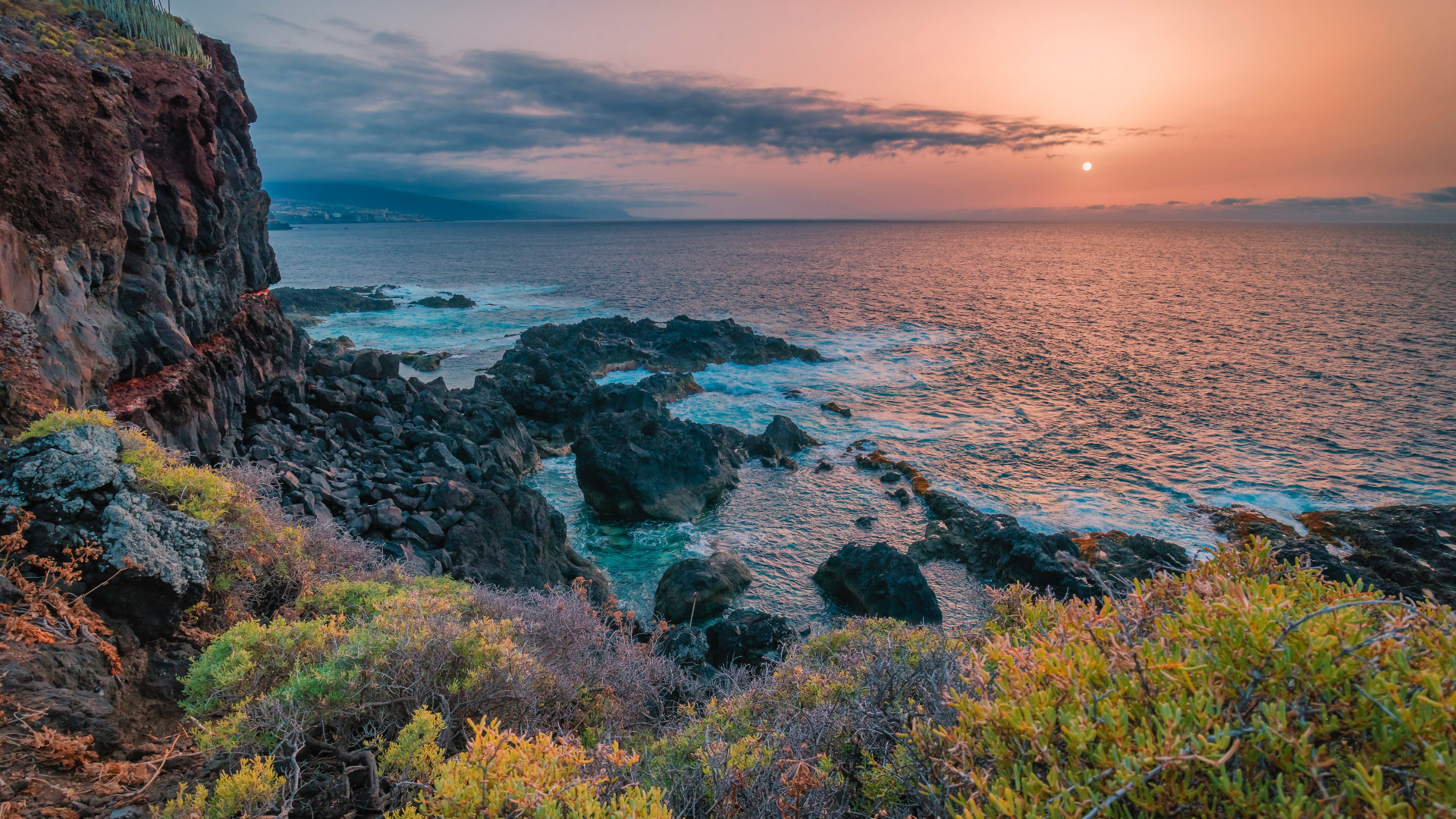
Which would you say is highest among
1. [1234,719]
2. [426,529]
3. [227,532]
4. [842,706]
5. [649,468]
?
[1234,719]

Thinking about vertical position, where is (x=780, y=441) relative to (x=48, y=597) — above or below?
below

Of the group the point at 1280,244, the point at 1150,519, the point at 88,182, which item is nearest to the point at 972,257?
the point at 1280,244

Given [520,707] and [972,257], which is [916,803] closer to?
[520,707]

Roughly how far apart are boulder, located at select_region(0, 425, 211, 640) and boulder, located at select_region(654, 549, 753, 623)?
30.5 ft

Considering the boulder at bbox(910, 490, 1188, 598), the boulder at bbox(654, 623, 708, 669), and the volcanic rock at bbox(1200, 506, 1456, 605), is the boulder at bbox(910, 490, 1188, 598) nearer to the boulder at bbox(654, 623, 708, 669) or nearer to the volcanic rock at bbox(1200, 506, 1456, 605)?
the volcanic rock at bbox(1200, 506, 1456, 605)

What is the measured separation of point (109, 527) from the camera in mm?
5066

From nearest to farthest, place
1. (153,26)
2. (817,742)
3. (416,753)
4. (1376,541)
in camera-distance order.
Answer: (416,753) → (817,742) → (153,26) → (1376,541)

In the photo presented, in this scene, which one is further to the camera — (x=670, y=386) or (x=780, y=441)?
(x=670, y=386)

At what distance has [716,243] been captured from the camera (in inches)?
6324

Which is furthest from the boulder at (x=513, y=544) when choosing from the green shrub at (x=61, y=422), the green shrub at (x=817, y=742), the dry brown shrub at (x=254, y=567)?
the green shrub at (x=817, y=742)

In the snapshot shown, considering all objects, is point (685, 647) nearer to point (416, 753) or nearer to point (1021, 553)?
point (416, 753)

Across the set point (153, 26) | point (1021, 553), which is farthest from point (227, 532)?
point (1021, 553)

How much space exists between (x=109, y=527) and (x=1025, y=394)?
110 feet

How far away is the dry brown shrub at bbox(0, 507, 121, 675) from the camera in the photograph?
4.36 m
